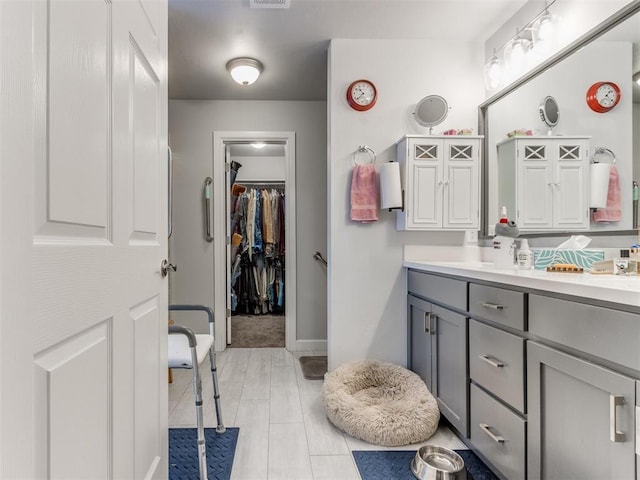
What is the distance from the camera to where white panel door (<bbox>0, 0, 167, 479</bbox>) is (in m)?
0.49

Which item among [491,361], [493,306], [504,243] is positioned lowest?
[491,361]

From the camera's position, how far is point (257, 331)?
4035 millimetres

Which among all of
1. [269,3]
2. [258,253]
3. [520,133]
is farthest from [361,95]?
[258,253]

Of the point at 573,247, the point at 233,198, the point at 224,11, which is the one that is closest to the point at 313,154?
the point at 224,11

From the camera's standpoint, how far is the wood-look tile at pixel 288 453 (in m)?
1.54

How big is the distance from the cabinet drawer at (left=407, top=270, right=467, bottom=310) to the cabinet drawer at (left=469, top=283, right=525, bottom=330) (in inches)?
3.0

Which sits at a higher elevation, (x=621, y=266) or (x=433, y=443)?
(x=621, y=266)

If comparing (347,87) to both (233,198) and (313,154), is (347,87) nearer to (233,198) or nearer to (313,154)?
(313,154)

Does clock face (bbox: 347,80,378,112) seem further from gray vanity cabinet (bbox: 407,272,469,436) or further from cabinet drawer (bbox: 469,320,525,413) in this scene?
cabinet drawer (bbox: 469,320,525,413)

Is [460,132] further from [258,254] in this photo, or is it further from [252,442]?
[258,254]

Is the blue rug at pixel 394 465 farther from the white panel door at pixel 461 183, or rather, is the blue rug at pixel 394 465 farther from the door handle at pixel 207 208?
the door handle at pixel 207 208

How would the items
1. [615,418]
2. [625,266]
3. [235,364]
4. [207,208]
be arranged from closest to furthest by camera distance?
[615,418], [625,266], [235,364], [207,208]

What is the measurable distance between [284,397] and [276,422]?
332 millimetres

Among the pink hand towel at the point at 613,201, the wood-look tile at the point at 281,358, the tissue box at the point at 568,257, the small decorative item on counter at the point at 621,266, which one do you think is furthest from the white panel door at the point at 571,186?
the wood-look tile at the point at 281,358
